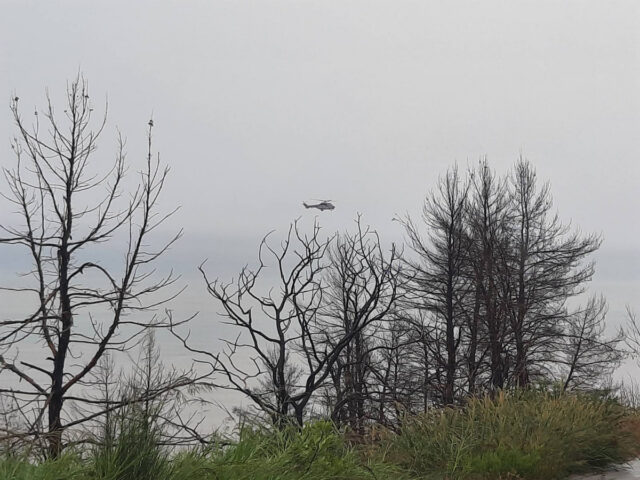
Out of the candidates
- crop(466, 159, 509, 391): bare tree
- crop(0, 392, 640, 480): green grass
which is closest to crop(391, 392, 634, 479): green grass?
crop(0, 392, 640, 480): green grass

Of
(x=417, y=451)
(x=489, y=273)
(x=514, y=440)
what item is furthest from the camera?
(x=489, y=273)

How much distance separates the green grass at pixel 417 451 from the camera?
3.37 m

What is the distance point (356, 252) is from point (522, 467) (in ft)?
29.4

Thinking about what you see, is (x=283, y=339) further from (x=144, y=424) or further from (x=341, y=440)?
(x=144, y=424)

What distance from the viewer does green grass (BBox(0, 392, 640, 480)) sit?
3.37 meters

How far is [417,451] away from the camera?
553cm

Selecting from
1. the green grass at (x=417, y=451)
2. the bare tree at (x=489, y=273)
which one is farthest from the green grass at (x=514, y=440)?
the bare tree at (x=489, y=273)

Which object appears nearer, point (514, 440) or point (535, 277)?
point (514, 440)

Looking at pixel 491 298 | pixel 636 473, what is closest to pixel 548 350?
pixel 491 298

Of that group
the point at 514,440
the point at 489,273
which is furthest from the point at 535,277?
the point at 514,440

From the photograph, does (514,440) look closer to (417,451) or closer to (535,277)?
(417,451)

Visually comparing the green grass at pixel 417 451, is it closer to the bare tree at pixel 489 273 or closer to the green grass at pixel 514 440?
the green grass at pixel 514 440

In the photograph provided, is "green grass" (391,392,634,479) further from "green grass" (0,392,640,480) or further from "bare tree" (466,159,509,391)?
"bare tree" (466,159,509,391)

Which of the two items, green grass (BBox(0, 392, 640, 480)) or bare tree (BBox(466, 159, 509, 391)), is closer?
green grass (BBox(0, 392, 640, 480))
